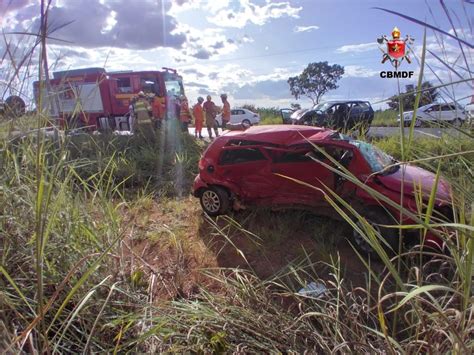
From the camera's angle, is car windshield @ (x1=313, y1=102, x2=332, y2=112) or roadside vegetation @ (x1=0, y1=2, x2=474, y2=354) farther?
car windshield @ (x1=313, y1=102, x2=332, y2=112)

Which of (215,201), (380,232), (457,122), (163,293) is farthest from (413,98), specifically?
(215,201)

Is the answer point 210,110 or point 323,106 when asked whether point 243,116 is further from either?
→ point 210,110

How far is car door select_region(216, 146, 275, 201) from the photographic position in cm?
462

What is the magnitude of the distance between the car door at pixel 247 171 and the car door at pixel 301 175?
160mm

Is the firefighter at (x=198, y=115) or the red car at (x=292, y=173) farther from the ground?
the firefighter at (x=198, y=115)

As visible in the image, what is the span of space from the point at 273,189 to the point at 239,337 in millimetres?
3009

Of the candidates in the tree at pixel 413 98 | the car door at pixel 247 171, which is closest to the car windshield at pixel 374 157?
the car door at pixel 247 171

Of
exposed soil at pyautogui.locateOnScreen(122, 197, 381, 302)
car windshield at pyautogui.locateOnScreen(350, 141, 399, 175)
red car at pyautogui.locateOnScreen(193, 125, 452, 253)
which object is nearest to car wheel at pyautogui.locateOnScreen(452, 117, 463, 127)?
exposed soil at pyautogui.locateOnScreen(122, 197, 381, 302)

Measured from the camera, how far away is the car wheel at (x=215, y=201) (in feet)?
16.1

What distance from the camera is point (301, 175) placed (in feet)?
14.2

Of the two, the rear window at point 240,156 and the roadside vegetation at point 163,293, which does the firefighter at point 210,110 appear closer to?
the rear window at point 240,156

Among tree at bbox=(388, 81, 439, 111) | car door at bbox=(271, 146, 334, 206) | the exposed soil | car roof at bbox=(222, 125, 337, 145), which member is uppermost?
tree at bbox=(388, 81, 439, 111)

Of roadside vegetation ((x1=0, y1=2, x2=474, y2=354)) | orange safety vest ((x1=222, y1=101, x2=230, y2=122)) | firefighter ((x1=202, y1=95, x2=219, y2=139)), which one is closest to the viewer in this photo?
roadside vegetation ((x1=0, y1=2, x2=474, y2=354))

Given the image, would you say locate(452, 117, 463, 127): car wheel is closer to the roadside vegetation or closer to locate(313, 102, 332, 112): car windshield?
the roadside vegetation
